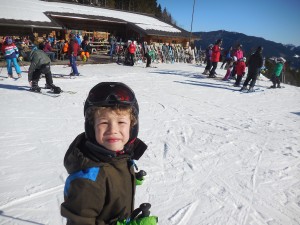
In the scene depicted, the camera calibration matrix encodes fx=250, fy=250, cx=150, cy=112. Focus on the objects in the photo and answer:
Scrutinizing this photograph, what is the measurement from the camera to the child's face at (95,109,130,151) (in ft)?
4.86

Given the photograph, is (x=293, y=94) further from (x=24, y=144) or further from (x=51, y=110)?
(x=24, y=144)

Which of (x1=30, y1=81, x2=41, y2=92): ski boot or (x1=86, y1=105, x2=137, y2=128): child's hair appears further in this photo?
(x1=30, y1=81, x2=41, y2=92): ski boot

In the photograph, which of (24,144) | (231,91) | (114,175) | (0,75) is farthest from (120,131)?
(0,75)

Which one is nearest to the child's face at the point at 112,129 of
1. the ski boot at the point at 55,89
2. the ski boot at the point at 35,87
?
the ski boot at the point at 55,89

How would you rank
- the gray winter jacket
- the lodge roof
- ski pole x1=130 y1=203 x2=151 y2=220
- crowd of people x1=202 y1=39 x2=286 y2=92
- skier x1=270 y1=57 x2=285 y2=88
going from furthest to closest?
the lodge roof
skier x1=270 y1=57 x2=285 y2=88
crowd of people x1=202 y1=39 x2=286 y2=92
the gray winter jacket
ski pole x1=130 y1=203 x2=151 y2=220

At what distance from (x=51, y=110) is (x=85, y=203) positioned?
623 centimetres

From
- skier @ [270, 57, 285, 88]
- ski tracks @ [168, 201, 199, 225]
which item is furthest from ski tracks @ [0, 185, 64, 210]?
skier @ [270, 57, 285, 88]

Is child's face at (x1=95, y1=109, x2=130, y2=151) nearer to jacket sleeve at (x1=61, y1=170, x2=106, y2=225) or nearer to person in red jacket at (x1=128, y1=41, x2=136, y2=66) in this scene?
jacket sleeve at (x1=61, y1=170, x2=106, y2=225)

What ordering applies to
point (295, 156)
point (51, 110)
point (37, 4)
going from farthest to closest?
point (37, 4)
point (51, 110)
point (295, 156)

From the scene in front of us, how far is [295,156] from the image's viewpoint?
5.10 metres

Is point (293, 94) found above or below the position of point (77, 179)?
below

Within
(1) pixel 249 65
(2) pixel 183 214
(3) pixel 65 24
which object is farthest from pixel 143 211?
(3) pixel 65 24

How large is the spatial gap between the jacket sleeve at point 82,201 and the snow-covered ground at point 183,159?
177 centimetres

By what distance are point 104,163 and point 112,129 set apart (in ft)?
0.68
